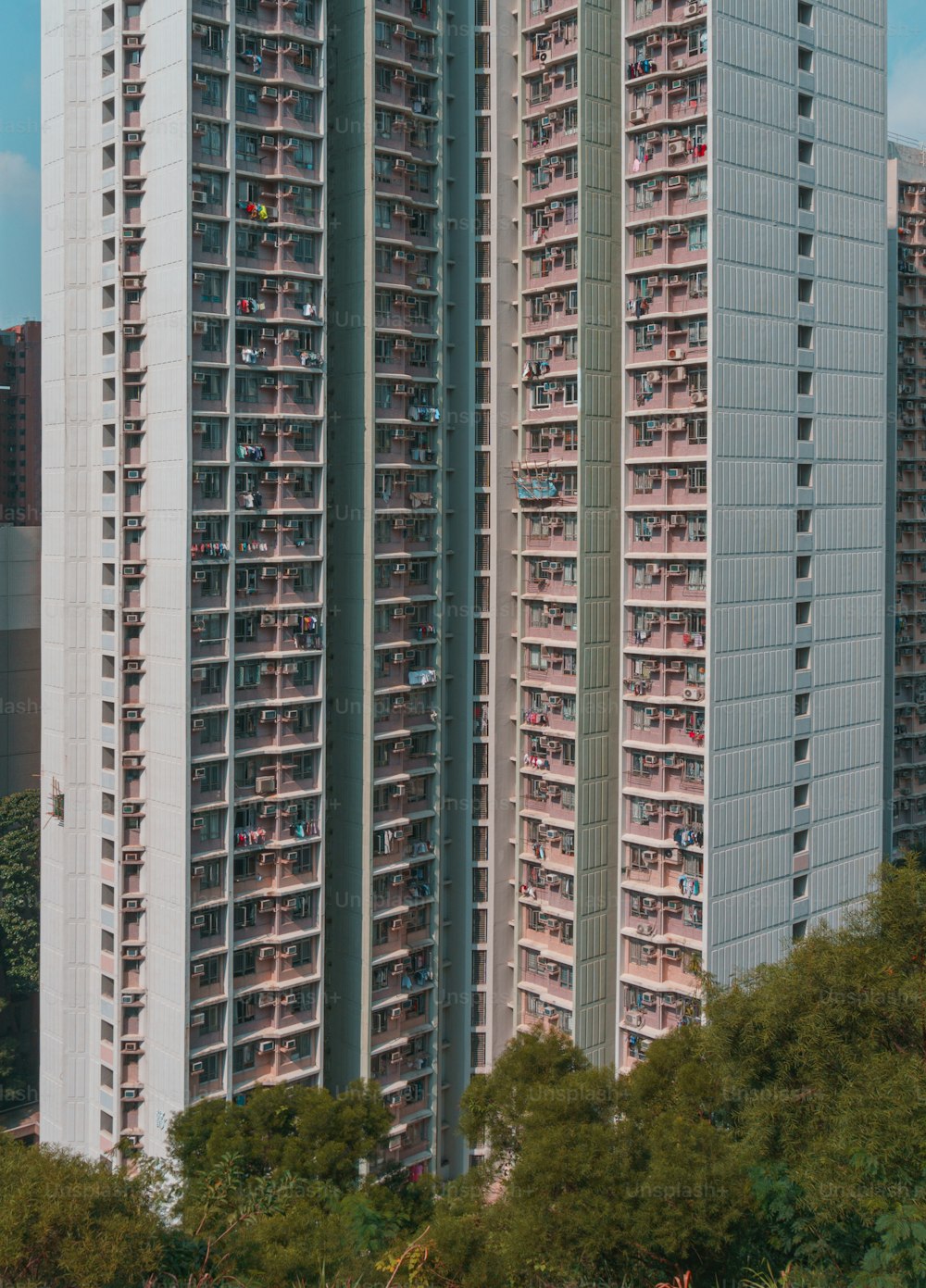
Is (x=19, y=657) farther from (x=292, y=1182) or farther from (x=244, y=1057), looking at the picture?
(x=292, y=1182)

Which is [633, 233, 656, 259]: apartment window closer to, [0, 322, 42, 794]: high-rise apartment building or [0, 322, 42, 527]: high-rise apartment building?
[0, 322, 42, 794]: high-rise apartment building

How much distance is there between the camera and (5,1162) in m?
17.3

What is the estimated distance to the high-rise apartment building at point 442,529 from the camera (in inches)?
1010

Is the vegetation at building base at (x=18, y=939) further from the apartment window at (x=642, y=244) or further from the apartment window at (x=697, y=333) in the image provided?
the apartment window at (x=697, y=333)

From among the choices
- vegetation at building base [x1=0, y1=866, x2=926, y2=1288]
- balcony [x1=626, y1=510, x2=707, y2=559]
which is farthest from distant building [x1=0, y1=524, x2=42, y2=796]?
vegetation at building base [x1=0, y1=866, x2=926, y2=1288]

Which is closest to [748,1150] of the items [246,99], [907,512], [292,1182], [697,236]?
[292,1182]

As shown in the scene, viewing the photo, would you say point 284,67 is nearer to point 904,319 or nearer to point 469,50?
point 469,50

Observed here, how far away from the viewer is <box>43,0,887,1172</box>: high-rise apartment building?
2566cm

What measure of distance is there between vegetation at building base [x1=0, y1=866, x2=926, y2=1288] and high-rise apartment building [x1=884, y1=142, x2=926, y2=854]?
15.1 m

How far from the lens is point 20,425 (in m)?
50.2

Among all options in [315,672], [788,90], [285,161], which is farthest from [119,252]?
[788,90]

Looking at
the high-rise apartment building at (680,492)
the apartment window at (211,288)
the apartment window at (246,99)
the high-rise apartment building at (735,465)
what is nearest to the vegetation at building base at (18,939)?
the high-rise apartment building at (680,492)

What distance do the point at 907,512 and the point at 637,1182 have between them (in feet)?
78.7

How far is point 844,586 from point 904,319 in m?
12.3
